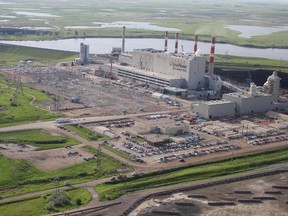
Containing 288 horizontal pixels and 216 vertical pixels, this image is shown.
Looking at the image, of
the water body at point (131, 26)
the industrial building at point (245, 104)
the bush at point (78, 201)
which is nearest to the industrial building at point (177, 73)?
the industrial building at point (245, 104)

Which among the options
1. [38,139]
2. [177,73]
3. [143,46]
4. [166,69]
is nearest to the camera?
[38,139]

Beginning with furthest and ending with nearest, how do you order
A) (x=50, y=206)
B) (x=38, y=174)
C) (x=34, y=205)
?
(x=38, y=174) → (x=34, y=205) → (x=50, y=206)

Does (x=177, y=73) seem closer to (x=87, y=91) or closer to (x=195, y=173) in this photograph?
(x=87, y=91)

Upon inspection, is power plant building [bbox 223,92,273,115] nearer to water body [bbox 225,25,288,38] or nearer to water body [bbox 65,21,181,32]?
water body [bbox 65,21,181,32]

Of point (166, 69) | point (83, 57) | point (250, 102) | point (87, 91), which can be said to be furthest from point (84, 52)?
point (250, 102)

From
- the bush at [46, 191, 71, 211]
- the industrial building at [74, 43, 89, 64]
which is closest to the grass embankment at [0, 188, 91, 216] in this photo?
the bush at [46, 191, 71, 211]

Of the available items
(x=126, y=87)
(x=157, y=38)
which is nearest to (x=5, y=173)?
(x=126, y=87)
